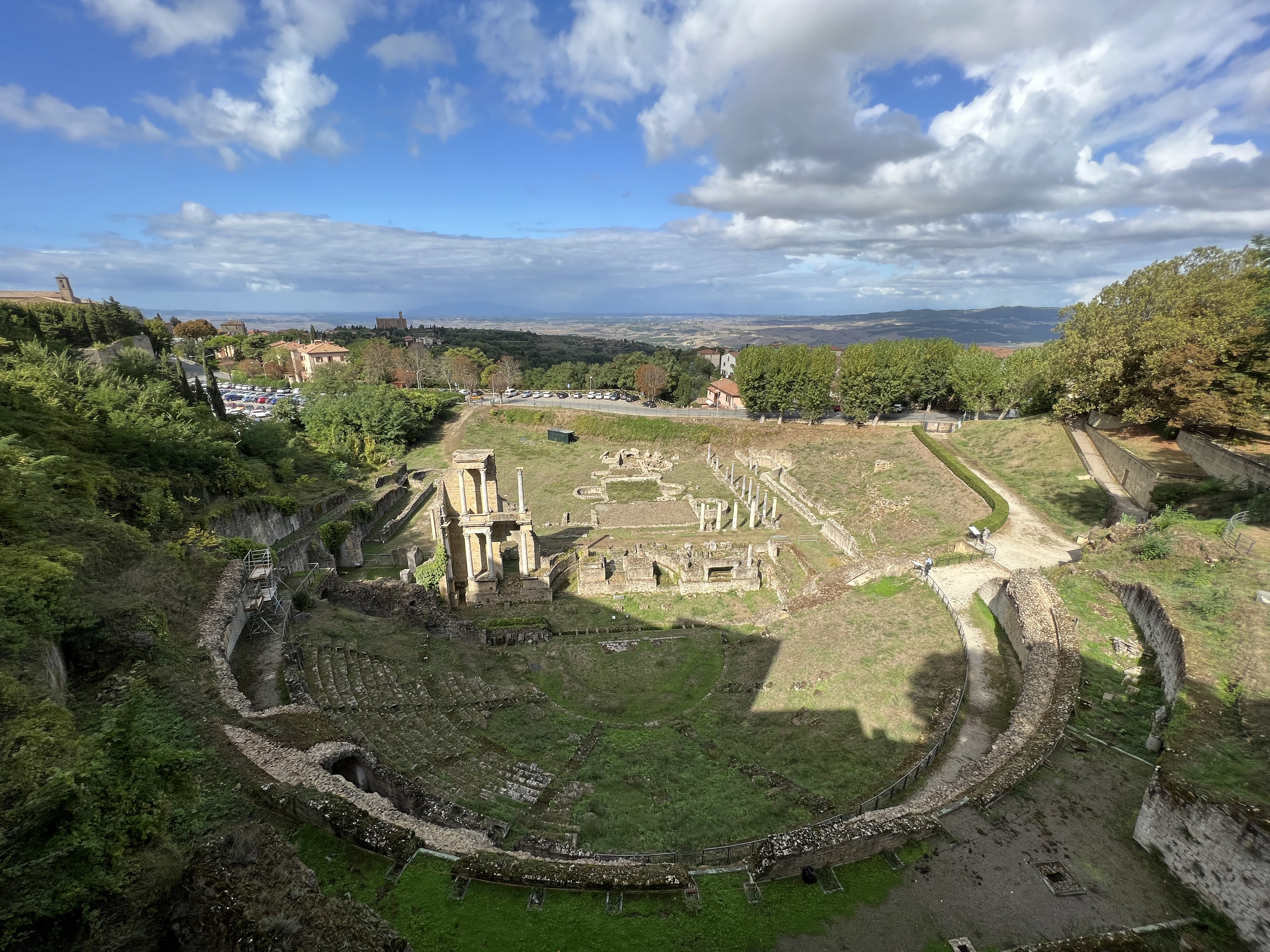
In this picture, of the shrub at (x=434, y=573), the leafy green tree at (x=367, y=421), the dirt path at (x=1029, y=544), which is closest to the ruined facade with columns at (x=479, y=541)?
the shrub at (x=434, y=573)

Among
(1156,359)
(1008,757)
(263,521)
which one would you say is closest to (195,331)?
(263,521)

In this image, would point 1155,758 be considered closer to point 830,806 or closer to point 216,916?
point 830,806

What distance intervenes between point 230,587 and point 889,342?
60.2 meters

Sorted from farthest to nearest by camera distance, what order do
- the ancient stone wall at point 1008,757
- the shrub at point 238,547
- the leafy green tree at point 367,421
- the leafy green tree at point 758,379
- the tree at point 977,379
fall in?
the leafy green tree at point 758,379 < the leafy green tree at point 367,421 < the tree at point 977,379 < the shrub at point 238,547 < the ancient stone wall at point 1008,757

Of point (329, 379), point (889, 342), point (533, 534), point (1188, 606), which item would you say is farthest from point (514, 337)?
point (1188, 606)

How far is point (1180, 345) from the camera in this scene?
29.2 metres

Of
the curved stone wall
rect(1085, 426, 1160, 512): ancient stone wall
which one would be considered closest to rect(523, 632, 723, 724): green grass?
the curved stone wall

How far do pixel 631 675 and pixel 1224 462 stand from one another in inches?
1183

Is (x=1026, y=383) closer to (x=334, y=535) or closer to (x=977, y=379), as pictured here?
(x=977, y=379)

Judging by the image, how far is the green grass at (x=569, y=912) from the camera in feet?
28.0

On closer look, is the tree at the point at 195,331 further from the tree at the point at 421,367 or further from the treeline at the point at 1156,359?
the treeline at the point at 1156,359

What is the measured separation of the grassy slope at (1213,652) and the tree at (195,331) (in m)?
131

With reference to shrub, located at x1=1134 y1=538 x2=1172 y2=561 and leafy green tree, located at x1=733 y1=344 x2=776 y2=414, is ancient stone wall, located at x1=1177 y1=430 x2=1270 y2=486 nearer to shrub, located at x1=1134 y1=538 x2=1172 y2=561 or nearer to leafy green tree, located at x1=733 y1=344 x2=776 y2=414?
shrub, located at x1=1134 y1=538 x2=1172 y2=561

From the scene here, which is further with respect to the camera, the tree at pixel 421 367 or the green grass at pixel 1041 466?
the tree at pixel 421 367
